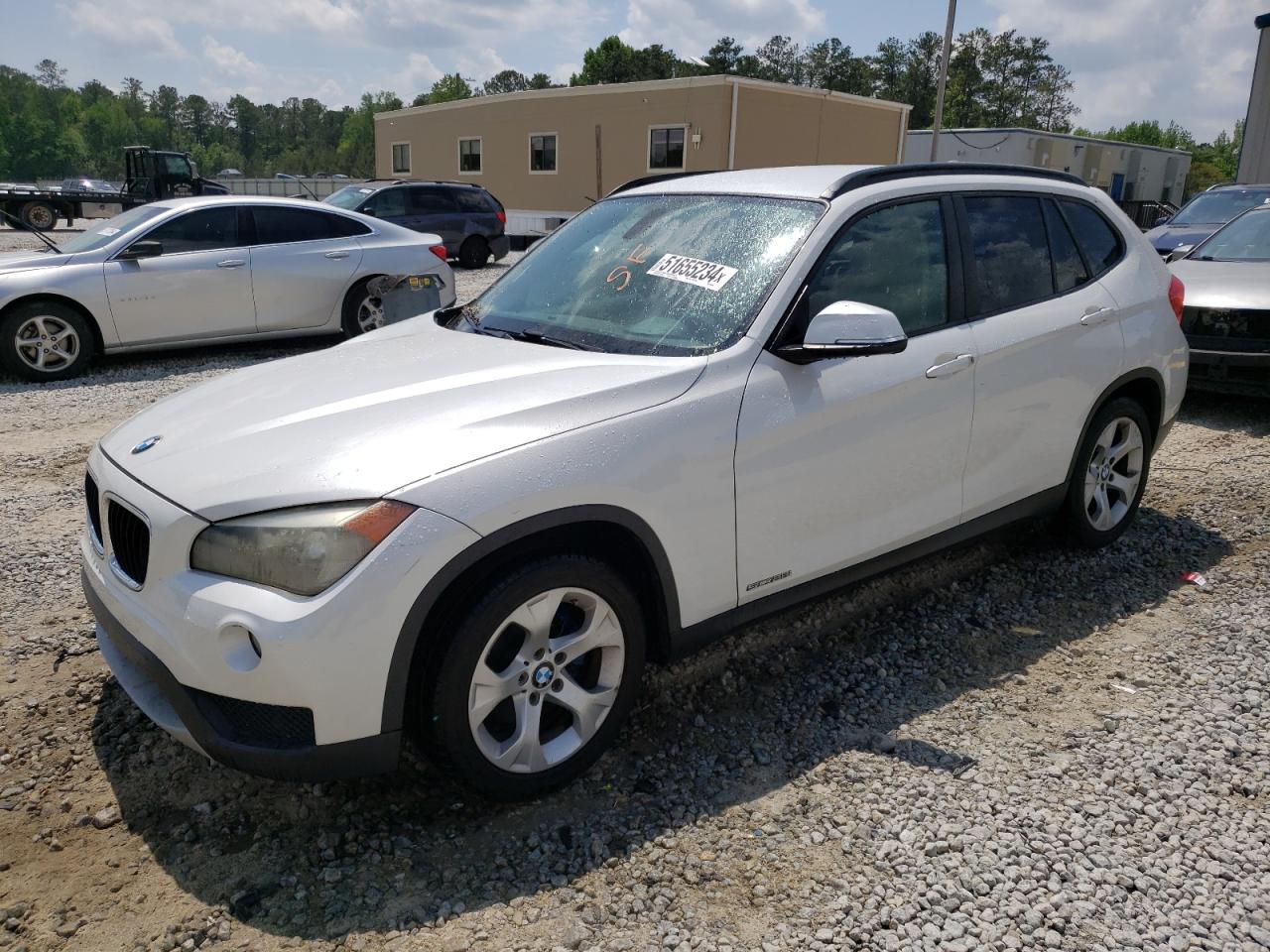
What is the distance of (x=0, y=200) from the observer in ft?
85.5

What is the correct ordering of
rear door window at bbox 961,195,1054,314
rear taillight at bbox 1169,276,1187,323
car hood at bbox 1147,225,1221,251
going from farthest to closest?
car hood at bbox 1147,225,1221,251
rear taillight at bbox 1169,276,1187,323
rear door window at bbox 961,195,1054,314

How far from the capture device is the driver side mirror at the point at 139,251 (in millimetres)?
8391

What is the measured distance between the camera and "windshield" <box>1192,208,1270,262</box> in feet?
26.5

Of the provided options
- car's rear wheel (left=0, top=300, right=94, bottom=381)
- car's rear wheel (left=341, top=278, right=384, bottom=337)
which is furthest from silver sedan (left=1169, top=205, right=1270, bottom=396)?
car's rear wheel (left=0, top=300, right=94, bottom=381)

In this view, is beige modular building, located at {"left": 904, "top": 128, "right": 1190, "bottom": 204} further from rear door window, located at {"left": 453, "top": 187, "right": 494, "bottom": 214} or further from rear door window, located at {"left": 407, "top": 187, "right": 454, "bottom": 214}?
rear door window, located at {"left": 407, "top": 187, "right": 454, "bottom": 214}

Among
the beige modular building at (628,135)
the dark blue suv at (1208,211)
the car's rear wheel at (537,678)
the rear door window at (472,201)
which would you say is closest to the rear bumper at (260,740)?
the car's rear wheel at (537,678)

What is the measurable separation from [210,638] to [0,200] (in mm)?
29717

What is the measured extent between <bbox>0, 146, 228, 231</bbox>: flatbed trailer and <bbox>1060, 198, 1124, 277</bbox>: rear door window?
2661 centimetres

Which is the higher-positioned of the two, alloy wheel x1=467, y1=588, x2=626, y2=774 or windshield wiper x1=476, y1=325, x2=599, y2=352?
windshield wiper x1=476, y1=325, x2=599, y2=352

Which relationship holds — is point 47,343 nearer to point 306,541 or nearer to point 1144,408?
point 306,541

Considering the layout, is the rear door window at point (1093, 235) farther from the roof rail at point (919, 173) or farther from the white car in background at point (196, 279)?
the white car in background at point (196, 279)

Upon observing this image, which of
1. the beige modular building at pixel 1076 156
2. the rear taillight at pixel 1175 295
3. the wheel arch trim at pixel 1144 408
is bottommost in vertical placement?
the wheel arch trim at pixel 1144 408

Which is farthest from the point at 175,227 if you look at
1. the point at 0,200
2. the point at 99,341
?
the point at 0,200

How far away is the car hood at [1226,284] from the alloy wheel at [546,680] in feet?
20.8
